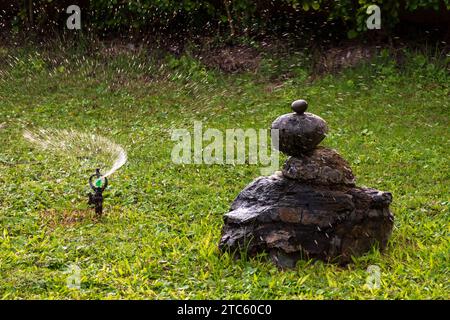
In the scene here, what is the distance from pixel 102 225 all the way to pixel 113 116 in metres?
4.07

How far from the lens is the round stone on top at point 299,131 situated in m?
5.96

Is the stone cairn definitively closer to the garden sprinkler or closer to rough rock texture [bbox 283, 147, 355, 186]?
rough rock texture [bbox 283, 147, 355, 186]

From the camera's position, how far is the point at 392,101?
10500 mm

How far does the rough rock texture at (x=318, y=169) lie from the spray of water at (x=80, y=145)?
10.8 feet

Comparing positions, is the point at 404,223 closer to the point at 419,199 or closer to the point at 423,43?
the point at 419,199

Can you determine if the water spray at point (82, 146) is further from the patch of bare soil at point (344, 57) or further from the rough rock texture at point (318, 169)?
the patch of bare soil at point (344, 57)

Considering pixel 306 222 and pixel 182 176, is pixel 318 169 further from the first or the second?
pixel 182 176

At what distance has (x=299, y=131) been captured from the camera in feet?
19.5

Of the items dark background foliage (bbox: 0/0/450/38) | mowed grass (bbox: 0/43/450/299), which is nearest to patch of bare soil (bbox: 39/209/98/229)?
mowed grass (bbox: 0/43/450/299)

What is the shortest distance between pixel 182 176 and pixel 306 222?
2.77 m

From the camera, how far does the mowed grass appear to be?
5590mm

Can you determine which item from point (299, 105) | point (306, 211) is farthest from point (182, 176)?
point (306, 211)

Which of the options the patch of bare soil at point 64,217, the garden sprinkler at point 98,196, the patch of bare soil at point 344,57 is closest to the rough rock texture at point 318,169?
the garden sprinkler at point 98,196
